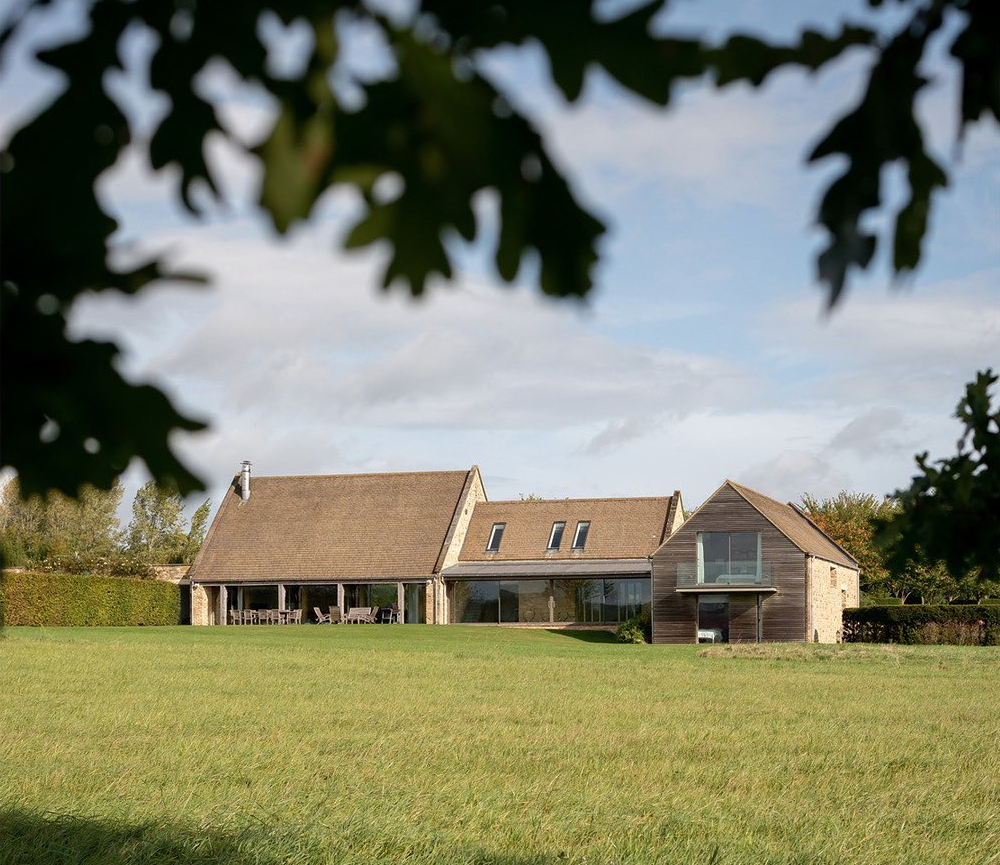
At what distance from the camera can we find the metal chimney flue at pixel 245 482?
5697 centimetres

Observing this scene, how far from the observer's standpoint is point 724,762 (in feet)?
39.0

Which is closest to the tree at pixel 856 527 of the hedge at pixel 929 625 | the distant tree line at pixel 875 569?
the distant tree line at pixel 875 569

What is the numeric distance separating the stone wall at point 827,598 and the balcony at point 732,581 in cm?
164

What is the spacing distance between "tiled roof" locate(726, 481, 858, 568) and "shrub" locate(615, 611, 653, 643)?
6.22m

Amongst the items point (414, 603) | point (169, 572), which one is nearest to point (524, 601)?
point (414, 603)

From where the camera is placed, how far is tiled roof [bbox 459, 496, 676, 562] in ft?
171

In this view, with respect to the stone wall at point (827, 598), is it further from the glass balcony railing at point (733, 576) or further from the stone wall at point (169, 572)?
the stone wall at point (169, 572)

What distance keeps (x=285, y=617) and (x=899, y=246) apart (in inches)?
2049

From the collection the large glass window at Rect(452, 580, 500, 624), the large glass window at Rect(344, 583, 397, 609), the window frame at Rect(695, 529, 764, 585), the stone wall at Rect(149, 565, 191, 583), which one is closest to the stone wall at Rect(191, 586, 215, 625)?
the stone wall at Rect(149, 565, 191, 583)

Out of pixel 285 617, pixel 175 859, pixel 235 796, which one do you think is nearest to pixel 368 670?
pixel 235 796

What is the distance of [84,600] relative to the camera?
46.9 m

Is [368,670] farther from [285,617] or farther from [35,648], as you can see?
[285,617]

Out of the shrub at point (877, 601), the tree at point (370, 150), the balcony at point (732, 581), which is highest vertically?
the tree at point (370, 150)

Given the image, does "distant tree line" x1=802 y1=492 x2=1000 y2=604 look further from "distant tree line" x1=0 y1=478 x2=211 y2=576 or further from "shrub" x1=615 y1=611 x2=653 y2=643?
"distant tree line" x1=0 y1=478 x2=211 y2=576
